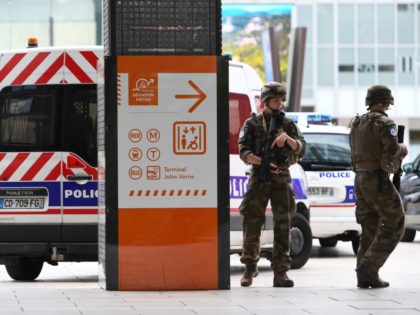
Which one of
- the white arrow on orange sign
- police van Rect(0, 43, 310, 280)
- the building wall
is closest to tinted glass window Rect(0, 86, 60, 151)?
police van Rect(0, 43, 310, 280)

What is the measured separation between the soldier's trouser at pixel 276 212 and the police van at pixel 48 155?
102 inches

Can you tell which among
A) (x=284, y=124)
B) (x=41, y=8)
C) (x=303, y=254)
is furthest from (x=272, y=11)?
(x=284, y=124)

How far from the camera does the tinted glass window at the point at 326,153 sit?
17.9 m

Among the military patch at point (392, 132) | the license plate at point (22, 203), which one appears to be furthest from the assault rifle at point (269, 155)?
the license plate at point (22, 203)

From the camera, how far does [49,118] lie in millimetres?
13367

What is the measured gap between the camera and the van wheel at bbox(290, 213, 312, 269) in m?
15.8

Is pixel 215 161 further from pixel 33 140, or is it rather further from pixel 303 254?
pixel 303 254

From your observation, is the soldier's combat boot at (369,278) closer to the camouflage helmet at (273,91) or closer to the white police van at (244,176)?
the camouflage helmet at (273,91)

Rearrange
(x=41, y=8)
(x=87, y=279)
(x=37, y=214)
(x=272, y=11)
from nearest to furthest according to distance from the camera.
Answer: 1. (x=37, y=214)
2. (x=87, y=279)
3. (x=41, y=8)
4. (x=272, y=11)

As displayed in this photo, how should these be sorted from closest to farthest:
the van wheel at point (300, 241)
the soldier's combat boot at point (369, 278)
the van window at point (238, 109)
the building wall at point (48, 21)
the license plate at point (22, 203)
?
the soldier's combat boot at point (369, 278)
the license plate at point (22, 203)
the van window at point (238, 109)
the van wheel at point (300, 241)
the building wall at point (48, 21)

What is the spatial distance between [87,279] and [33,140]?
1.98m

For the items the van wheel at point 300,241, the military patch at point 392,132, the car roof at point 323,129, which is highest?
the car roof at point 323,129

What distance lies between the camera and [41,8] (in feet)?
160

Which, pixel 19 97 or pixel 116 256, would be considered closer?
pixel 116 256
